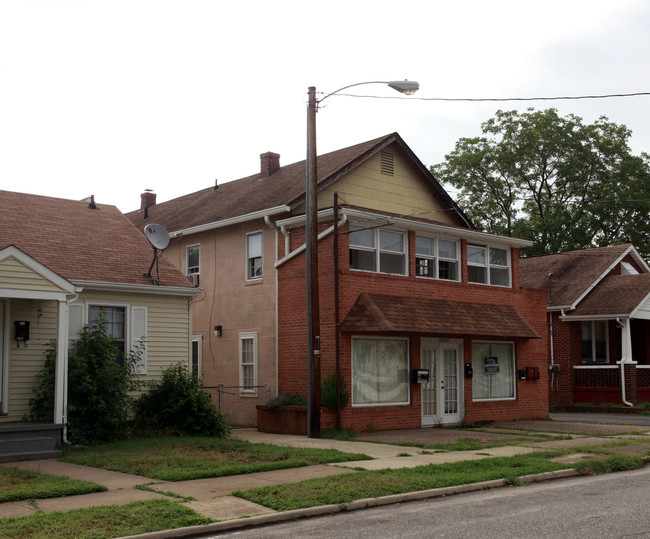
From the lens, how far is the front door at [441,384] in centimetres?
2058

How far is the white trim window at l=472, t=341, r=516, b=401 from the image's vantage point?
21.9 meters

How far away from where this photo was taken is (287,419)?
1856 cm

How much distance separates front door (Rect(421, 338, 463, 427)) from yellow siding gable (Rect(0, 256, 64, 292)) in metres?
9.94

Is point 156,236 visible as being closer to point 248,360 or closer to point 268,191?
point 248,360

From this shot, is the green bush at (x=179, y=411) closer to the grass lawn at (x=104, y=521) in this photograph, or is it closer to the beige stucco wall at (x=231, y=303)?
the beige stucco wall at (x=231, y=303)

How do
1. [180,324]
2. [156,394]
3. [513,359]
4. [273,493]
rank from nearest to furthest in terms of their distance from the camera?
[273,493] → [156,394] → [180,324] → [513,359]

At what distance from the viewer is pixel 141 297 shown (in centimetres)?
1827

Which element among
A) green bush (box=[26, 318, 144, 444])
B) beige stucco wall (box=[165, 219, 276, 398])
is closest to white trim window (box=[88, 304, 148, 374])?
green bush (box=[26, 318, 144, 444])

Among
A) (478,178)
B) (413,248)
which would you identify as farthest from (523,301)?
(478,178)

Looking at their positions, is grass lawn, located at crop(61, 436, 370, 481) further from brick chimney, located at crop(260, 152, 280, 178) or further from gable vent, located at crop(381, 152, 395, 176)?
brick chimney, located at crop(260, 152, 280, 178)

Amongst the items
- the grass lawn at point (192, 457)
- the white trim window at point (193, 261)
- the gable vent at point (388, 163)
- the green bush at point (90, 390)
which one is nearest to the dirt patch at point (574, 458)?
the grass lawn at point (192, 457)

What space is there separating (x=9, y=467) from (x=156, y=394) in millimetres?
4987

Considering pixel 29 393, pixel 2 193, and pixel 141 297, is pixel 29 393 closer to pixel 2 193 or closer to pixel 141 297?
pixel 141 297

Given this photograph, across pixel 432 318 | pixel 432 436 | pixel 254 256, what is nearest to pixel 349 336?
pixel 432 318
